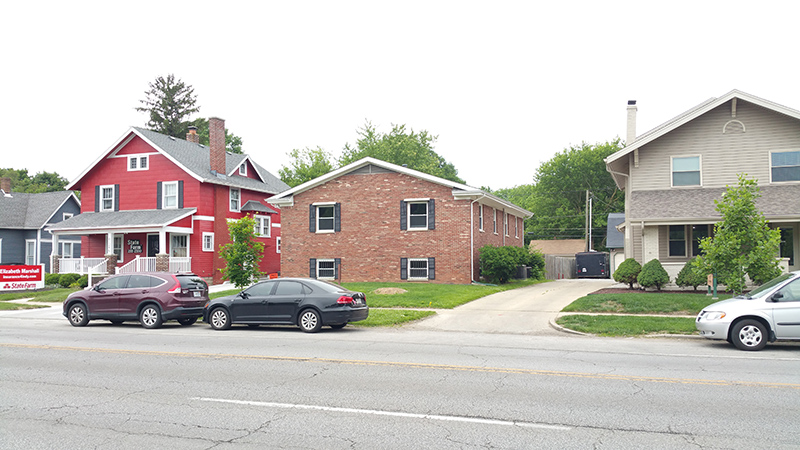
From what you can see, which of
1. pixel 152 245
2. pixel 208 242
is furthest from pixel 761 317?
pixel 152 245

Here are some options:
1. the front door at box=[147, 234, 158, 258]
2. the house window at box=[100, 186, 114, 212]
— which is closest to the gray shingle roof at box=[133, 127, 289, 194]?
the house window at box=[100, 186, 114, 212]

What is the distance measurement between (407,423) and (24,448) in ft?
12.4

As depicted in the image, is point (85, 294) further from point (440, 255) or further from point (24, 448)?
point (440, 255)

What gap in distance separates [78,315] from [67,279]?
56.7 ft

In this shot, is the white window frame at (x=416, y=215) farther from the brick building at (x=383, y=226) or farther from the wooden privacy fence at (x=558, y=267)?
the wooden privacy fence at (x=558, y=267)

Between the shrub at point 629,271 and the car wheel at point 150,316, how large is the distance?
15.9 metres

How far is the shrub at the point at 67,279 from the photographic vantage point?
32750 mm

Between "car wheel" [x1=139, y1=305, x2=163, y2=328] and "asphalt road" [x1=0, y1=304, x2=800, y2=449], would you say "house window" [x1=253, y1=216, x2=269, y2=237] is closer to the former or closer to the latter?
"car wheel" [x1=139, y1=305, x2=163, y2=328]

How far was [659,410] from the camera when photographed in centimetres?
702

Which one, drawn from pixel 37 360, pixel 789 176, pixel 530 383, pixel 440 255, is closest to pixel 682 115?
pixel 789 176

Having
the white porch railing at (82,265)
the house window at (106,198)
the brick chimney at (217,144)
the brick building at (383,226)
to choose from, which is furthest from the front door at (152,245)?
the brick building at (383,226)

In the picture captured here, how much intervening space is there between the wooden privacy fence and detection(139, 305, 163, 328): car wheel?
3101 cm

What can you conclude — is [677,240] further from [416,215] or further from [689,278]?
[416,215]

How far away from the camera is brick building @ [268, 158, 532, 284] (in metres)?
27.9
